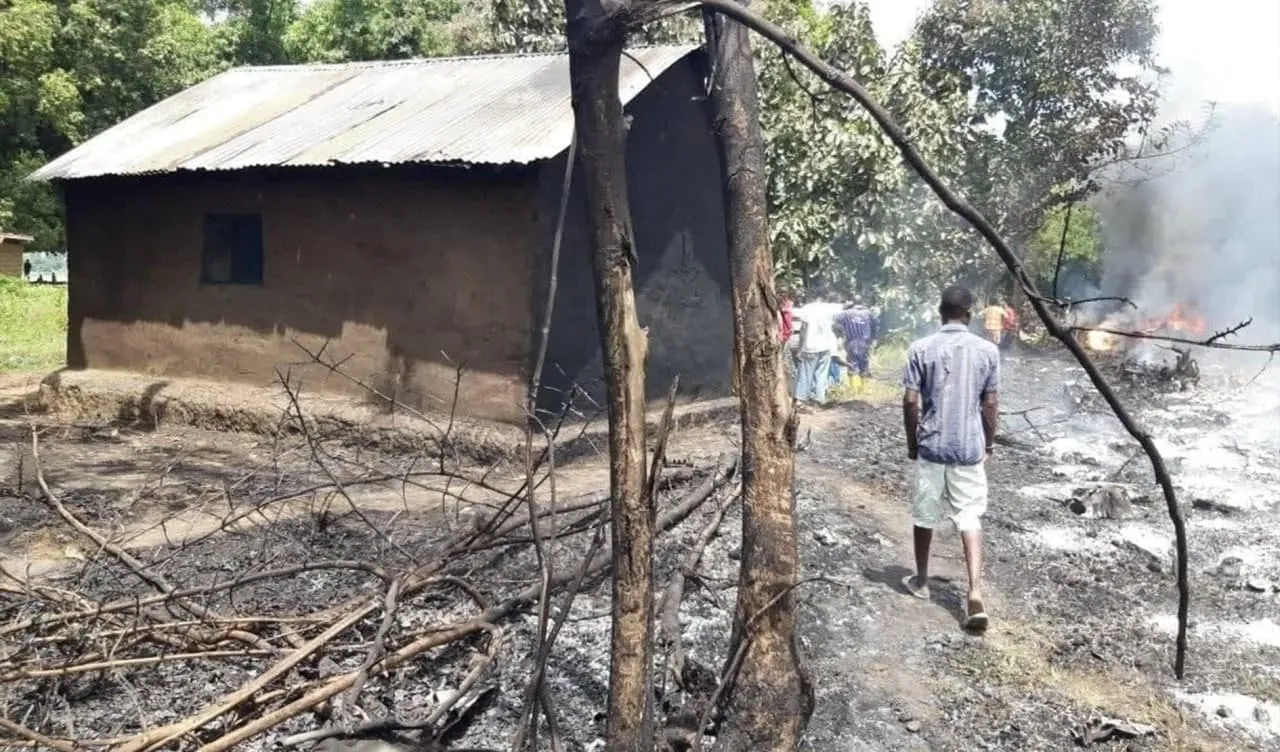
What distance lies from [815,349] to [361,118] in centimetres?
588

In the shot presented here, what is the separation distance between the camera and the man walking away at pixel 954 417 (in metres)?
5.44

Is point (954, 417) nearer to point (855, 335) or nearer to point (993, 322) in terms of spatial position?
point (855, 335)

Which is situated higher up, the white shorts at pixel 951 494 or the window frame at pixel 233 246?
the window frame at pixel 233 246

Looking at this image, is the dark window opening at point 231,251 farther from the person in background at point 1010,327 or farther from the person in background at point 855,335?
the person in background at point 1010,327

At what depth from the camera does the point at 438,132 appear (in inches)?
369

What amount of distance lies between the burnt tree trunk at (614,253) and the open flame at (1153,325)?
20175mm

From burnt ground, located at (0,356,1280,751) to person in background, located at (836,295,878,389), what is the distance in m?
4.60

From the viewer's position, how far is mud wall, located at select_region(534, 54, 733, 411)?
9352 millimetres

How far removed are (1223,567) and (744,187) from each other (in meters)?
4.69

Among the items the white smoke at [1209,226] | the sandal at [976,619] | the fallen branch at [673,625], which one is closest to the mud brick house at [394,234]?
the sandal at [976,619]

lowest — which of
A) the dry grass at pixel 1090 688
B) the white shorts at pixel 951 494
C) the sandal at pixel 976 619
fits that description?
the dry grass at pixel 1090 688

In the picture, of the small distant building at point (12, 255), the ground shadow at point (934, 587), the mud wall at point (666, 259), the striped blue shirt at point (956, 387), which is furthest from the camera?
the small distant building at point (12, 255)

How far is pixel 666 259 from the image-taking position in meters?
10.7

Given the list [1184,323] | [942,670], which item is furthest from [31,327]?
[1184,323]
